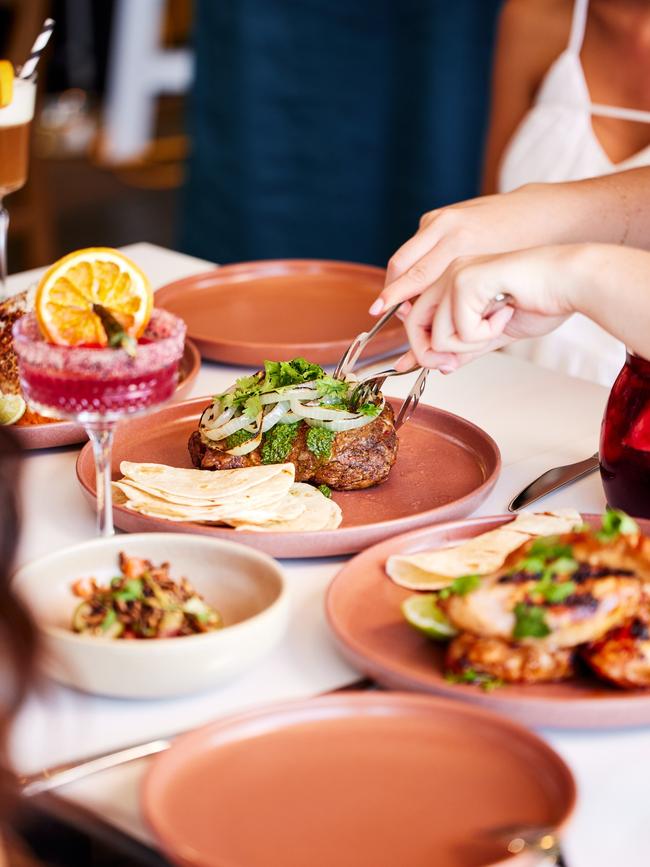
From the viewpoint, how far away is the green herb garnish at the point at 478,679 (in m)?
1.03

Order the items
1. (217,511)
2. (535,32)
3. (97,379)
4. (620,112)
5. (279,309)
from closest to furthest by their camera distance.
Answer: (97,379) < (217,511) < (279,309) < (620,112) < (535,32)

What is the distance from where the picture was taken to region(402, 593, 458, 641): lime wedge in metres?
1.08

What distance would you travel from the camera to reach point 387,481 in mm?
1546

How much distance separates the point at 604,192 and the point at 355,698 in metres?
1.19

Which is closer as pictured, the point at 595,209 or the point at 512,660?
the point at 512,660

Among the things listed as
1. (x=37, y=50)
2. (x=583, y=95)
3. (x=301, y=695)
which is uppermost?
(x=37, y=50)

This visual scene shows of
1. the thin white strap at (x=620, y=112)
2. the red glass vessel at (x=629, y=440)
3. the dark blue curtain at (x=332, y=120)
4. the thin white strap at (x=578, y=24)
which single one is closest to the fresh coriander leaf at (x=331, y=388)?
the red glass vessel at (x=629, y=440)

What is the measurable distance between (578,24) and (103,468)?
80.9 inches

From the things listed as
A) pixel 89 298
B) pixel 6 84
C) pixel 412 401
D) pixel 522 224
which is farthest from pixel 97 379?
pixel 6 84

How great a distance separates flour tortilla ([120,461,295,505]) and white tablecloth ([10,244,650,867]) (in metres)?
0.09

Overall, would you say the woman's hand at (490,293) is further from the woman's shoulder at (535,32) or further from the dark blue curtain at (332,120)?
the dark blue curtain at (332,120)

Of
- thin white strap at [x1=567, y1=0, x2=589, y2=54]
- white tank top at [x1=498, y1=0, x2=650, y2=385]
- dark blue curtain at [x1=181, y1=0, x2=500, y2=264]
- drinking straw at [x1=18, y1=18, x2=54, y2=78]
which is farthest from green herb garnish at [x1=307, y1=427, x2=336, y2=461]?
dark blue curtain at [x1=181, y1=0, x2=500, y2=264]

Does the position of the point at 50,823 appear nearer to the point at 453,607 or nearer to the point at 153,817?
the point at 153,817

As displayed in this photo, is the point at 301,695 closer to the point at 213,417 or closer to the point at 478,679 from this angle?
the point at 478,679
